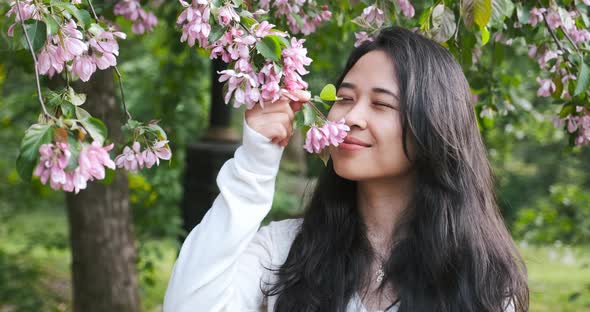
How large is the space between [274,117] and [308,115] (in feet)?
0.29

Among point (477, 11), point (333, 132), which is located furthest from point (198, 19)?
point (477, 11)

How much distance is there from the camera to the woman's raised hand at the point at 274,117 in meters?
1.58

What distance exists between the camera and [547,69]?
2.26 metres

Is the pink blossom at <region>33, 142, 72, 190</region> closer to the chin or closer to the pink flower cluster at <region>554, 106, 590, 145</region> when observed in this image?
the chin

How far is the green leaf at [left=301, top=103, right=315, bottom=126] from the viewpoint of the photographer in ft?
5.03

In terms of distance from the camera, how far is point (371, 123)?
69.4 inches

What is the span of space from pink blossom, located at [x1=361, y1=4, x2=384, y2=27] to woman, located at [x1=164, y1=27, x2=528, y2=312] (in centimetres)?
6

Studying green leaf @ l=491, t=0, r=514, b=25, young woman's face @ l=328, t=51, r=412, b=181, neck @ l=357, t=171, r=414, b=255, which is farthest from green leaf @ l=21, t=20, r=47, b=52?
green leaf @ l=491, t=0, r=514, b=25

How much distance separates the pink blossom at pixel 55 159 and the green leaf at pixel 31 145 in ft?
0.05

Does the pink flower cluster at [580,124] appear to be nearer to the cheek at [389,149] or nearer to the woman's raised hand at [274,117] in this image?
the cheek at [389,149]

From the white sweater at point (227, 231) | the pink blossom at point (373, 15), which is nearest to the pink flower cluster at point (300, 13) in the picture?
the pink blossom at point (373, 15)

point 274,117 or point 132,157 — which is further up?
point 274,117

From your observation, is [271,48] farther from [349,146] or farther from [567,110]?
[567,110]

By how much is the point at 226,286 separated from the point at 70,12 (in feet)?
2.39
